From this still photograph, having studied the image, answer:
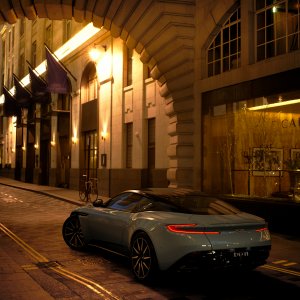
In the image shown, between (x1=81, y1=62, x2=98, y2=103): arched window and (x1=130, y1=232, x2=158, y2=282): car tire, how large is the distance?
70.2ft

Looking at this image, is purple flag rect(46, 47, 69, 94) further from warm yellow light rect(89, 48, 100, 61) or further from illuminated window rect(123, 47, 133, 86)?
illuminated window rect(123, 47, 133, 86)

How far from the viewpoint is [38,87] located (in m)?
33.3

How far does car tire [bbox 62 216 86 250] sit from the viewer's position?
30.8ft

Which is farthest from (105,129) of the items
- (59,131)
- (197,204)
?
(197,204)

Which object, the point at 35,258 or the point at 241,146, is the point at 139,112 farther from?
the point at 35,258

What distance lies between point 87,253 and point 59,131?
25507mm

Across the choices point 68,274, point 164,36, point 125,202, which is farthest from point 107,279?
point 164,36

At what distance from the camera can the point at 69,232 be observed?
973 centimetres

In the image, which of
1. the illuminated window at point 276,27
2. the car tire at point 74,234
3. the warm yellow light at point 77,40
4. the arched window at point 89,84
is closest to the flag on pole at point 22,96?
the warm yellow light at point 77,40

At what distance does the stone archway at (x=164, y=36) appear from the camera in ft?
55.2

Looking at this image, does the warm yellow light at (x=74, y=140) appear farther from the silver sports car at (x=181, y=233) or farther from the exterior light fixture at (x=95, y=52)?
the silver sports car at (x=181, y=233)

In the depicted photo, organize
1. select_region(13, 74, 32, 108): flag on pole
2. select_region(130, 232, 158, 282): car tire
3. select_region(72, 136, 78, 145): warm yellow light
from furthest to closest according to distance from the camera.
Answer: select_region(13, 74, 32, 108): flag on pole → select_region(72, 136, 78, 145): warm yellow light → select_region(130, 232, 158, 282): car tire

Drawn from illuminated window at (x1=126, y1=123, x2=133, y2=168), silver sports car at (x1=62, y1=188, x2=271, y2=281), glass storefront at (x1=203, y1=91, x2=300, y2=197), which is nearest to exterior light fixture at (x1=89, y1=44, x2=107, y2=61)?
illuminated window at (x1=126, y1=123, x2=133, y2=168)

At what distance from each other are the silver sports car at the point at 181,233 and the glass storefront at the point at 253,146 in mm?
6027
